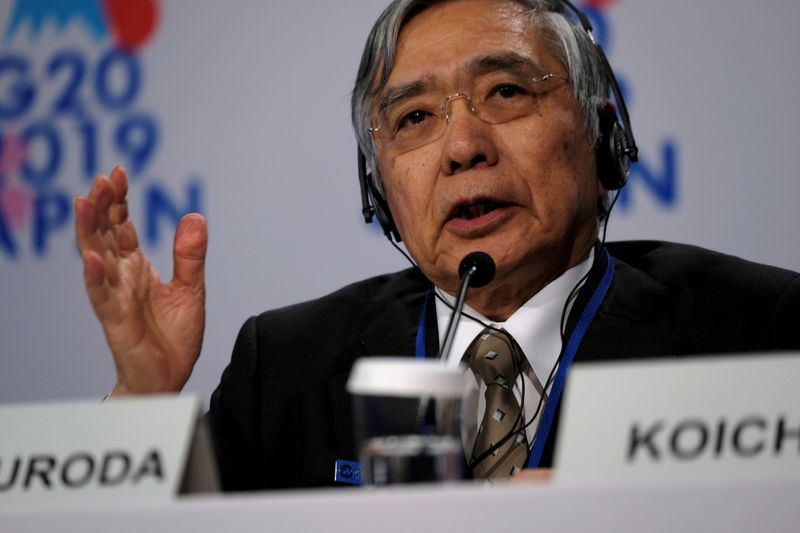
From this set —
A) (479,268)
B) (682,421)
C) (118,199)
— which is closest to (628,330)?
(479,268)

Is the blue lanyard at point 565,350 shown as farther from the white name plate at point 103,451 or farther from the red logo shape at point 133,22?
the red logo shape at point 133,22

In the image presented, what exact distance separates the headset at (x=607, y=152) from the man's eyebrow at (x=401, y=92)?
0.39 feet

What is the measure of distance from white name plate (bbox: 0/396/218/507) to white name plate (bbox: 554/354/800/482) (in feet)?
1.03

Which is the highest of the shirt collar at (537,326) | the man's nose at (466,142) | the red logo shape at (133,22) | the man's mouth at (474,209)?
the red logo shape at (133,22)

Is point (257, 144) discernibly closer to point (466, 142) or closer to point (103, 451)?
point (466, 142)

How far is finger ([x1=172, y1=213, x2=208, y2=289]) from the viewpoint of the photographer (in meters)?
1.57

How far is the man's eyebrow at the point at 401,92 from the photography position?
187 cm

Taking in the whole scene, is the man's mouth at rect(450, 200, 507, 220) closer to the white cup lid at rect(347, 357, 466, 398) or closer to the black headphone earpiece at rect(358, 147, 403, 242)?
the black headphone earpiece at rect(358, 147, 403, 242)

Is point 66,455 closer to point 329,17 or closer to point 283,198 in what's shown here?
point 283,198

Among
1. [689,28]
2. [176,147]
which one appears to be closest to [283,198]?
[176,147]

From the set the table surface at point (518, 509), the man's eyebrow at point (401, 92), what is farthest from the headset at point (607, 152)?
the table surface at point (518, 509)

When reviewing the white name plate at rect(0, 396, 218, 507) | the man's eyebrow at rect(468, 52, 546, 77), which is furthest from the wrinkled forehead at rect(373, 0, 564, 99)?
the white name plate at rect(0, 396, 218, 507)

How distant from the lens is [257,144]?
2398 mm

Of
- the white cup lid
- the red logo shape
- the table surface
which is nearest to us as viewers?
the table surface
